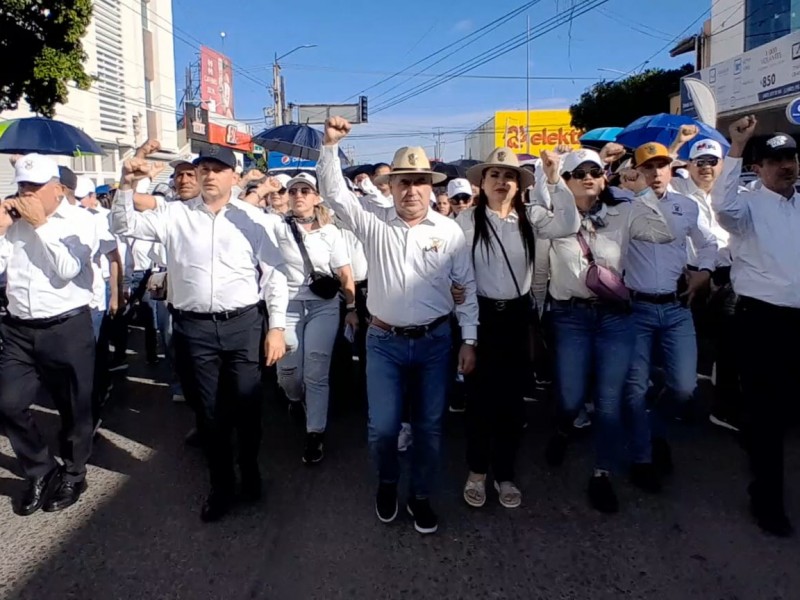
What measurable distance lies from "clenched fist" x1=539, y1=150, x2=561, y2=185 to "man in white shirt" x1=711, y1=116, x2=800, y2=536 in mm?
890

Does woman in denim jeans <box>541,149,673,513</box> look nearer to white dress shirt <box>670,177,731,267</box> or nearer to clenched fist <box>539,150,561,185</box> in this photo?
clenched fist <box>539,150,561,185</box>

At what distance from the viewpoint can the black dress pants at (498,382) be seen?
3.71 m

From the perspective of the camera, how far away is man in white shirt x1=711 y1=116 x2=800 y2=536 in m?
3.48

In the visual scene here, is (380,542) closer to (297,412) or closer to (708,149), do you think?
(297,412)

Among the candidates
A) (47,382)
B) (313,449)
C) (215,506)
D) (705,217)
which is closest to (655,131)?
(705,217)

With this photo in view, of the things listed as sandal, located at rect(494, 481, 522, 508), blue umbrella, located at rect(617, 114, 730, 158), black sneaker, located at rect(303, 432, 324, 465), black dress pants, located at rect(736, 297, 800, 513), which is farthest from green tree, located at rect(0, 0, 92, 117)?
black dress pants, located at rect(736, 297, 800, 513)

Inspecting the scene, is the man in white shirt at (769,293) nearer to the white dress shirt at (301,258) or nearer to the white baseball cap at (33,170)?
the white dress shirt at (301,258)

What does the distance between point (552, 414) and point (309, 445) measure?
2.11 m

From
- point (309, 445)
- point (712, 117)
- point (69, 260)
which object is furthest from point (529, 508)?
point (712, 117)

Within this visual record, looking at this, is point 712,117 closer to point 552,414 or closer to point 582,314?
point 552,414

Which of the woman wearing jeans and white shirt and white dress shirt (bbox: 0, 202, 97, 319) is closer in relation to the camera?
white dress shirt (bbox: 0, 202, 97, 319)

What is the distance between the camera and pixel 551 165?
346 cm

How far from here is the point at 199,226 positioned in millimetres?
3648

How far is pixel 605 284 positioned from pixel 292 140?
25.1 ft
